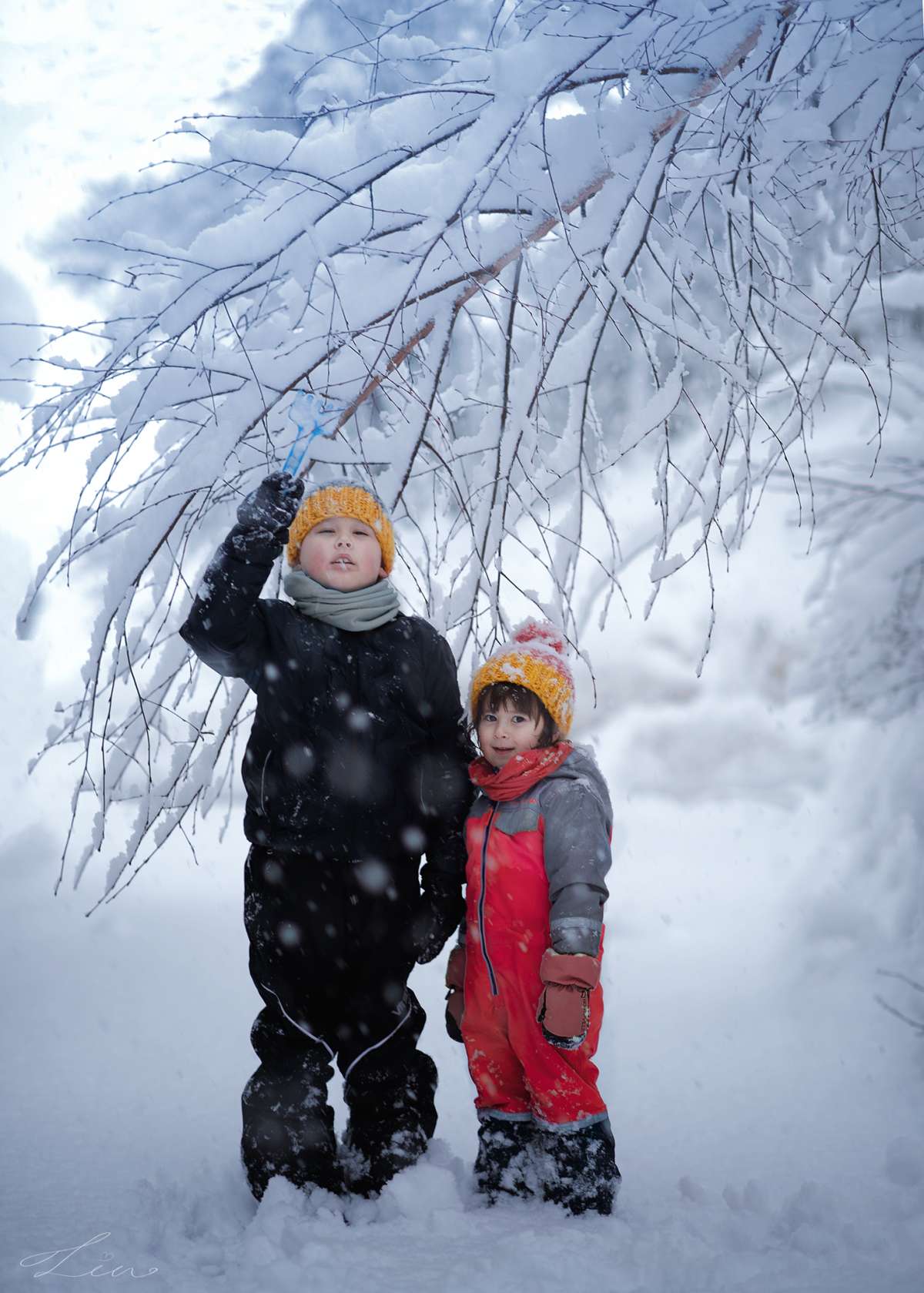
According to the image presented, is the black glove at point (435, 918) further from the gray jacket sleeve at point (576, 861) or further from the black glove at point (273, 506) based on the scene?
the black glove at point (273, 506)

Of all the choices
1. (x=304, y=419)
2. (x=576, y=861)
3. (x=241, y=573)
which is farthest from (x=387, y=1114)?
(x=304, y=419)

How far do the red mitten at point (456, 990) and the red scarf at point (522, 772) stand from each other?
0.33 metres

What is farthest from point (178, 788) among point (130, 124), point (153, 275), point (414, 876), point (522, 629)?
point (130, 124)

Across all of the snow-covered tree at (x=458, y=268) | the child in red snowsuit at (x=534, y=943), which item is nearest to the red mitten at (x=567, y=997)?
the child in red snowsuit at (x=534, y=943)

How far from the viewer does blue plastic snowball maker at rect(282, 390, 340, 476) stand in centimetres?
143

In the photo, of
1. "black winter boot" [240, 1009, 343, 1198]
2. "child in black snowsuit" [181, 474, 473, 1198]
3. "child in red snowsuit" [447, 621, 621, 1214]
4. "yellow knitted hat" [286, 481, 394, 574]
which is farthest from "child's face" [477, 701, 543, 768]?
"black winter boot" [240, 1009, 343, 1198]

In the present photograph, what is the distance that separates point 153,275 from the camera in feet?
5.24

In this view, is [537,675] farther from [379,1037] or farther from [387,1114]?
[387,1114]

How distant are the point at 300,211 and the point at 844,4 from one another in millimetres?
958

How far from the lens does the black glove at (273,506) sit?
134cm

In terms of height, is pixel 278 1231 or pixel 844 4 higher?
pixel 844 4

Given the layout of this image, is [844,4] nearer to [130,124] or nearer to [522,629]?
[522,629]

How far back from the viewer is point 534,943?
152cm

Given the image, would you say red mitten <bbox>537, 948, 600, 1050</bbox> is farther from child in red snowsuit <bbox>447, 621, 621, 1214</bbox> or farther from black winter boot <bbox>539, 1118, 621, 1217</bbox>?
black winter boot <bbox>539, 1118, 621, 1217</bbox>
